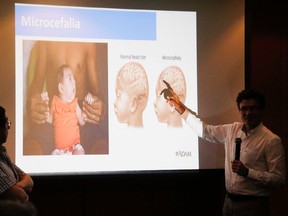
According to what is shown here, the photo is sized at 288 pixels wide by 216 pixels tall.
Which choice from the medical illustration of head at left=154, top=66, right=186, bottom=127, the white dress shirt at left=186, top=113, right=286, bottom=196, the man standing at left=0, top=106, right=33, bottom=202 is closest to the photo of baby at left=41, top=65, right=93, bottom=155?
the medical illustration of head at left=154, top=66, right=186, bottom=127

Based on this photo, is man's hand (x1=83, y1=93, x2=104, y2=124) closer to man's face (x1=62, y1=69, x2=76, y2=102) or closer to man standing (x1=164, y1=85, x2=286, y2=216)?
man's face (x1=62, y1=69, x2=76, y2=102)

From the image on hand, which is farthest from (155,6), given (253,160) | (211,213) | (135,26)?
(211,213)

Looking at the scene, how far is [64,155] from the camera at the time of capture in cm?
380

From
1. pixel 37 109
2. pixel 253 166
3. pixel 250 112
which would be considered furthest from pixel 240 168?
pixel 37 109

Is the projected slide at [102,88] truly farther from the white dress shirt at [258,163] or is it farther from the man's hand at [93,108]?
the white dress shirt at [258,163]

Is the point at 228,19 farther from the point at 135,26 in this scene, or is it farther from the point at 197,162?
the point at 197,162

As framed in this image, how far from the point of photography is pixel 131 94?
156 inches

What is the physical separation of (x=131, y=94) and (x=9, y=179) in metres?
1.83

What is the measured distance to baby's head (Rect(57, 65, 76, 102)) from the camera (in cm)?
385

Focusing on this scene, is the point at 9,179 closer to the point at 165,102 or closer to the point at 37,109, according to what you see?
the point at 37,109

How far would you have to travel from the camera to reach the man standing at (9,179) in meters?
2.29

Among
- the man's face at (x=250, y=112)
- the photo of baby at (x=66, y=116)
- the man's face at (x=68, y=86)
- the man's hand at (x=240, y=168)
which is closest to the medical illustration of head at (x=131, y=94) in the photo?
the photo of baby at (x=66, y=116)

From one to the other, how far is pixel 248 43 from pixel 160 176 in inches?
68.2

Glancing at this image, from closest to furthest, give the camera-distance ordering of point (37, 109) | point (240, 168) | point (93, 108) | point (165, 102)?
1. point (240, 168)
2. point (37, 109)
3. point (93, 108)
4. point (165, 102)
